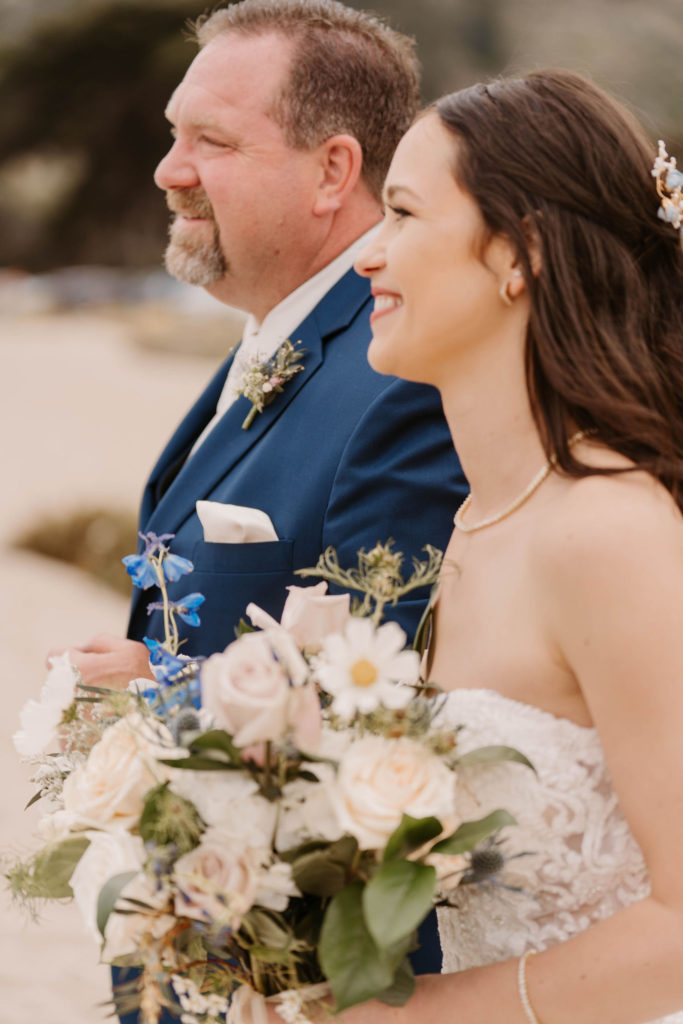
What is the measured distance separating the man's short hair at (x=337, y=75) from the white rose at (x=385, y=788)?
1746mm

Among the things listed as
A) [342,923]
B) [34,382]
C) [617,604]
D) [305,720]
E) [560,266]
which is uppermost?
[560,266]

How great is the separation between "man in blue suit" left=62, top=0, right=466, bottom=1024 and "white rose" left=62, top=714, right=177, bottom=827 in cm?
81

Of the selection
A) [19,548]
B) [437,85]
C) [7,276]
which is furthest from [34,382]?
[437,85]

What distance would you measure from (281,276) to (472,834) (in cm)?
169

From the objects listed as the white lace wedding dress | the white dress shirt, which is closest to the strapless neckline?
the white lace wedding dress

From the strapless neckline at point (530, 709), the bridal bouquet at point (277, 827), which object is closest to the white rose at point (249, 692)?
the bridal bouquet at point (277, 827)

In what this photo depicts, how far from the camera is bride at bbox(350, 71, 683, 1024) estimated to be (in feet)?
4.36

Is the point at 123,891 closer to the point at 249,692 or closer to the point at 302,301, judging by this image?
the point at 249,692

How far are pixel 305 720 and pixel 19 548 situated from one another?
8.97 metres

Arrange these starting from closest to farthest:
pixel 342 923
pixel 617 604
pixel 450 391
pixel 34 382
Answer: pixel 342 923, pixel 617 604, pixel 450 391, pixel 34 382

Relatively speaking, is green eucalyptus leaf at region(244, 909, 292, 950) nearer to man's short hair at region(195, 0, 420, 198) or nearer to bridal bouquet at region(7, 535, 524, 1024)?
bridal bouquet at region(7, 535, 524, 1024)

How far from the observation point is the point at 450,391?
5.42 feet

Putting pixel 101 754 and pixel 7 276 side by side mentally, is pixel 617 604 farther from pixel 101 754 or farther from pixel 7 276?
pixel 7 276

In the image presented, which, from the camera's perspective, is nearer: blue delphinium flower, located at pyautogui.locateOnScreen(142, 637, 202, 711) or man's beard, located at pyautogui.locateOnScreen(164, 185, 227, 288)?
blue delphinium flower, located at pyautogui.locateOnScreen(142, 637, 202, 711)
